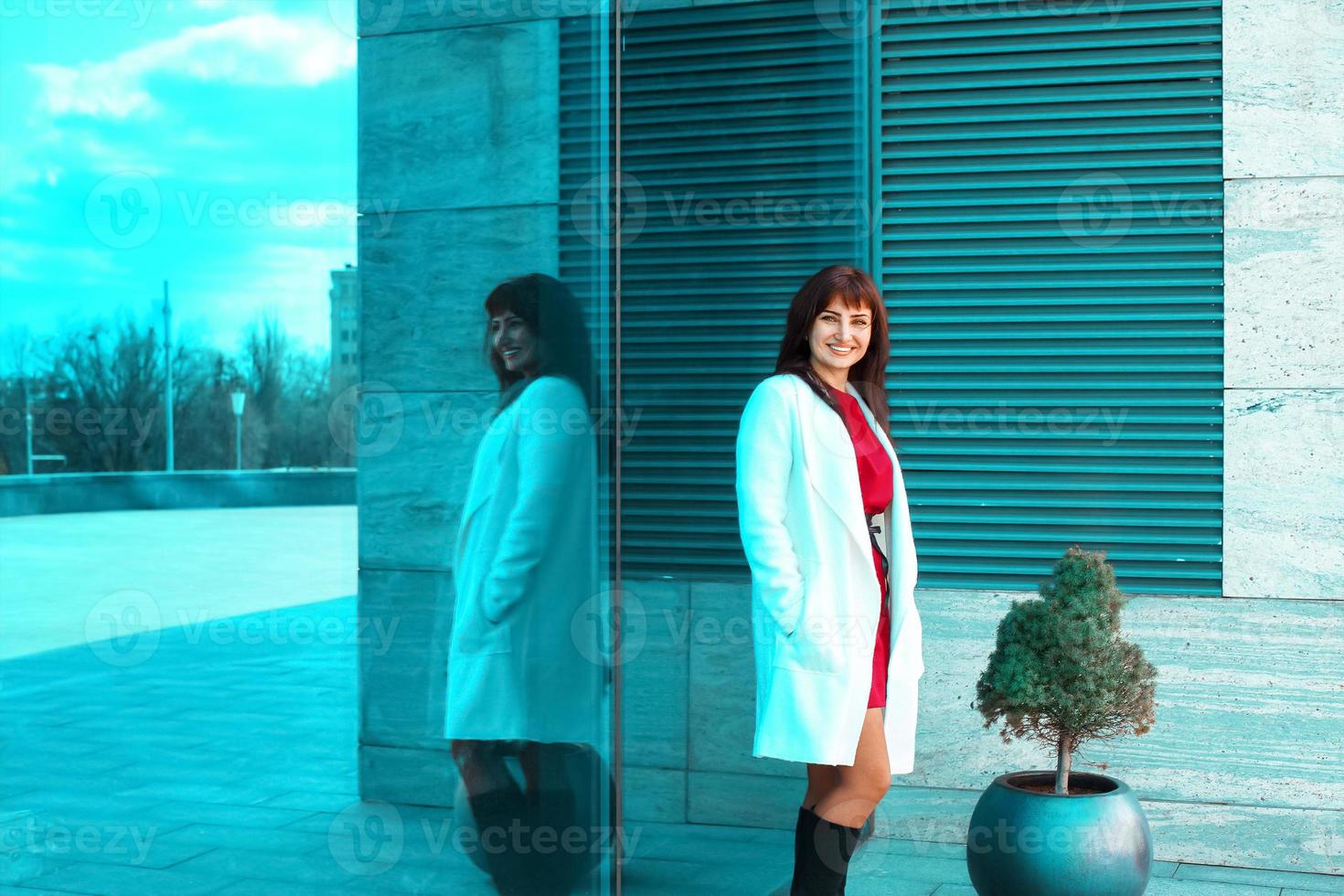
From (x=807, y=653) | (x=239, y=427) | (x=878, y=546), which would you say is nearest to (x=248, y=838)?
(x=239, y=427)

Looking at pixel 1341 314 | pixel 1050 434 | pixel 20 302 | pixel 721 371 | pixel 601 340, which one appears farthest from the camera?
pixel 1050 434

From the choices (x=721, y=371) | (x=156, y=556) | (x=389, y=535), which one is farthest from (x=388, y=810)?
(x=721, y=371)

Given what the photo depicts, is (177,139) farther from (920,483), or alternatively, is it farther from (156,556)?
(920,483)

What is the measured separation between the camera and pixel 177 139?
1.89 metres

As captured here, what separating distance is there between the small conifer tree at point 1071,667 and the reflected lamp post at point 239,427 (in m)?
2.70

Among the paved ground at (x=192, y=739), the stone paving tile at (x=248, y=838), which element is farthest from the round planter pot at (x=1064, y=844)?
the stone paving tile at (x=248, y=838)

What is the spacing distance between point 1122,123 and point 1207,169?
35cm

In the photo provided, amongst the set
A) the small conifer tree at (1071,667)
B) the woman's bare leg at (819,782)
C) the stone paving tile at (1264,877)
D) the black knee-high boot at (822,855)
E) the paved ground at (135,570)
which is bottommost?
the stone paving tile at (1264,877)

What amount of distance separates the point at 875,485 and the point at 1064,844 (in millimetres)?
1168

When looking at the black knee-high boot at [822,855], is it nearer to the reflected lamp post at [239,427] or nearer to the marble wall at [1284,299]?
the marble wall at [1284,299]

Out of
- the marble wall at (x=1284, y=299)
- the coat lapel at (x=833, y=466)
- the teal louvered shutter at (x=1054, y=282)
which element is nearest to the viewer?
the coat lapel at (x=833, y=466)

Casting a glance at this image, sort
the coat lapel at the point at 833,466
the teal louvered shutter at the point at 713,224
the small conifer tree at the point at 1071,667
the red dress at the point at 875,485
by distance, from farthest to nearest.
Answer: the small conifer tree at the point at 1071,667 → the red dress at the point at 875,485 → the coat lapel at the point at 833,466 → the teal louvered shutter at the point at 713,224

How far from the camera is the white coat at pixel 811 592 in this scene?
3.58 metres

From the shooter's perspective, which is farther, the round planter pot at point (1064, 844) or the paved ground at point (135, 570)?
the round planter pot at point (1064, 844)
